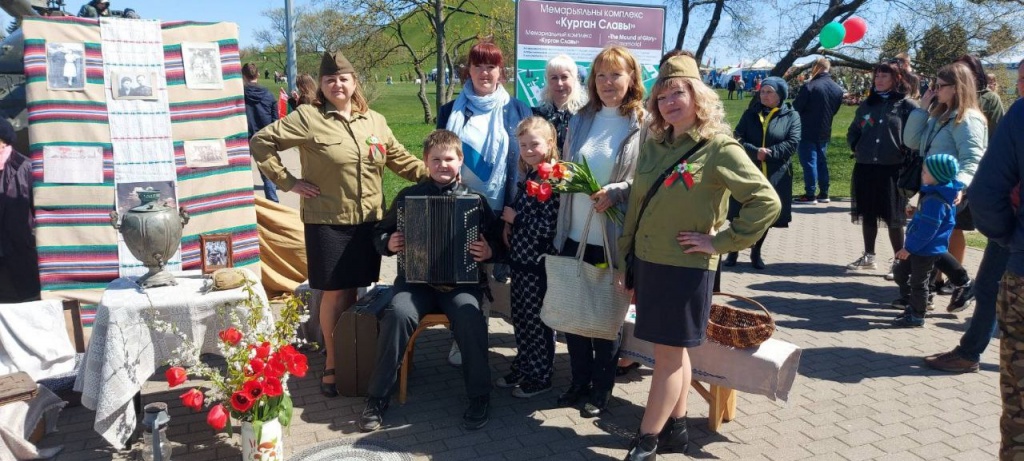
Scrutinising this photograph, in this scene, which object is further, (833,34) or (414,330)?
(833,34)

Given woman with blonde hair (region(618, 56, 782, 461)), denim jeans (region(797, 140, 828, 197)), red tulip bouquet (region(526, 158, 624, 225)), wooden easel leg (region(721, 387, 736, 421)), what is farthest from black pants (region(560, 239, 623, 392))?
denim jeans (region(797, 140, 828, 197))

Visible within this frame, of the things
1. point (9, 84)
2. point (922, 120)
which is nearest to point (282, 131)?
point (922, 120)

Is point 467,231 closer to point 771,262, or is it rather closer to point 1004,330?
point 1004,330

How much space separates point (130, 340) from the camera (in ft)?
11.1

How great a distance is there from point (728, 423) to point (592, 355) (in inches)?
32.4

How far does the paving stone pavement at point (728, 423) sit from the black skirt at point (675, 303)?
78 centimetres

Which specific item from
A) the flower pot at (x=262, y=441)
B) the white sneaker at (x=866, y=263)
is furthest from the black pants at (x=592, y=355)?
the white sneaker at (x=866, y=263)

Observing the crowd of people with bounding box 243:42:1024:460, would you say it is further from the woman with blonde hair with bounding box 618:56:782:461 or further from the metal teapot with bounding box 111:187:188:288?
the metal teapot with bounding box 111:187:188:288

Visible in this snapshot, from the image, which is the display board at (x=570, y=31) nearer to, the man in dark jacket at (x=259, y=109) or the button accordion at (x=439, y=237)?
the button accordion at (x=439, y=237)

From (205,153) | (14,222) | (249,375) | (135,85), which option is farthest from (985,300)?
(14,222)

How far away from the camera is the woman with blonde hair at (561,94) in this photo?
13.5ft

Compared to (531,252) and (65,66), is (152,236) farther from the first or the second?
(531,252)

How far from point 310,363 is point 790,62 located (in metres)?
15.4

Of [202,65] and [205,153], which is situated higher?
[202,65]
